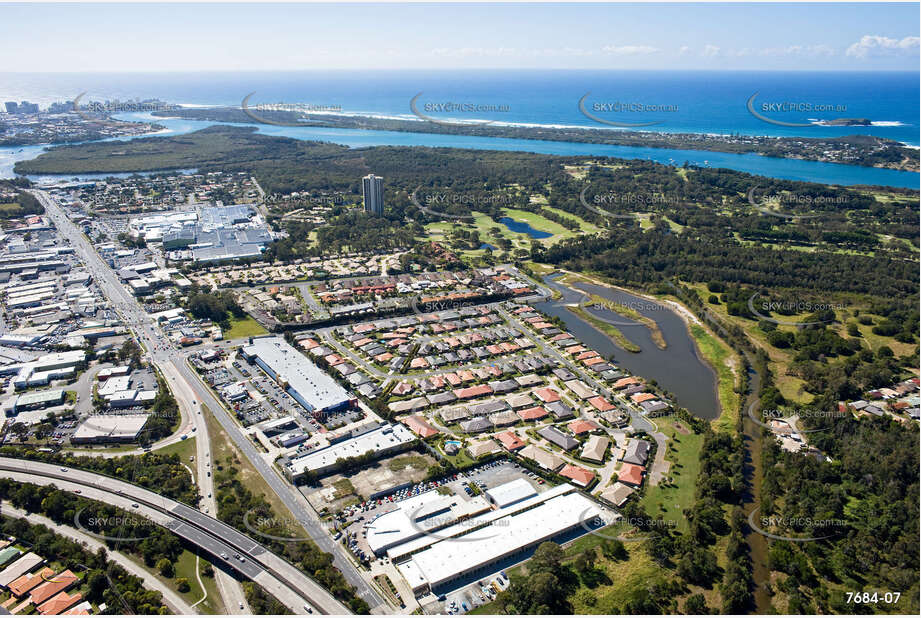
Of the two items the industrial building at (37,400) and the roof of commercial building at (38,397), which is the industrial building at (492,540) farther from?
the roof of commercial building at (38,397)

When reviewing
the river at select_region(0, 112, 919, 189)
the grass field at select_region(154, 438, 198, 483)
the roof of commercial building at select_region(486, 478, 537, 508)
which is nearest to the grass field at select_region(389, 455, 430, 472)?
the roof of commercial building at select_region(486, 478, 537, 508)

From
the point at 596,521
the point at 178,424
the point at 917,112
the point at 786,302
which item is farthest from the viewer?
the point at 917,112

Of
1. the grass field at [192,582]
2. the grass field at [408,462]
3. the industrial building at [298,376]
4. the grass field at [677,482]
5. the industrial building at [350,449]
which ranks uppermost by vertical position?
the industrial building at [298,376]

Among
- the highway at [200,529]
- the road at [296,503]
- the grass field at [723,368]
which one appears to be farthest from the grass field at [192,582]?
the grass field at [723,368]

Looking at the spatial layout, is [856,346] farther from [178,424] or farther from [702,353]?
[178,424]

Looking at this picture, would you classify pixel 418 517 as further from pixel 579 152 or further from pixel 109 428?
pixel 579 152

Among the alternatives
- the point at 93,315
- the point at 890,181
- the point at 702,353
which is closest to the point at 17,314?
the point at 93,315
